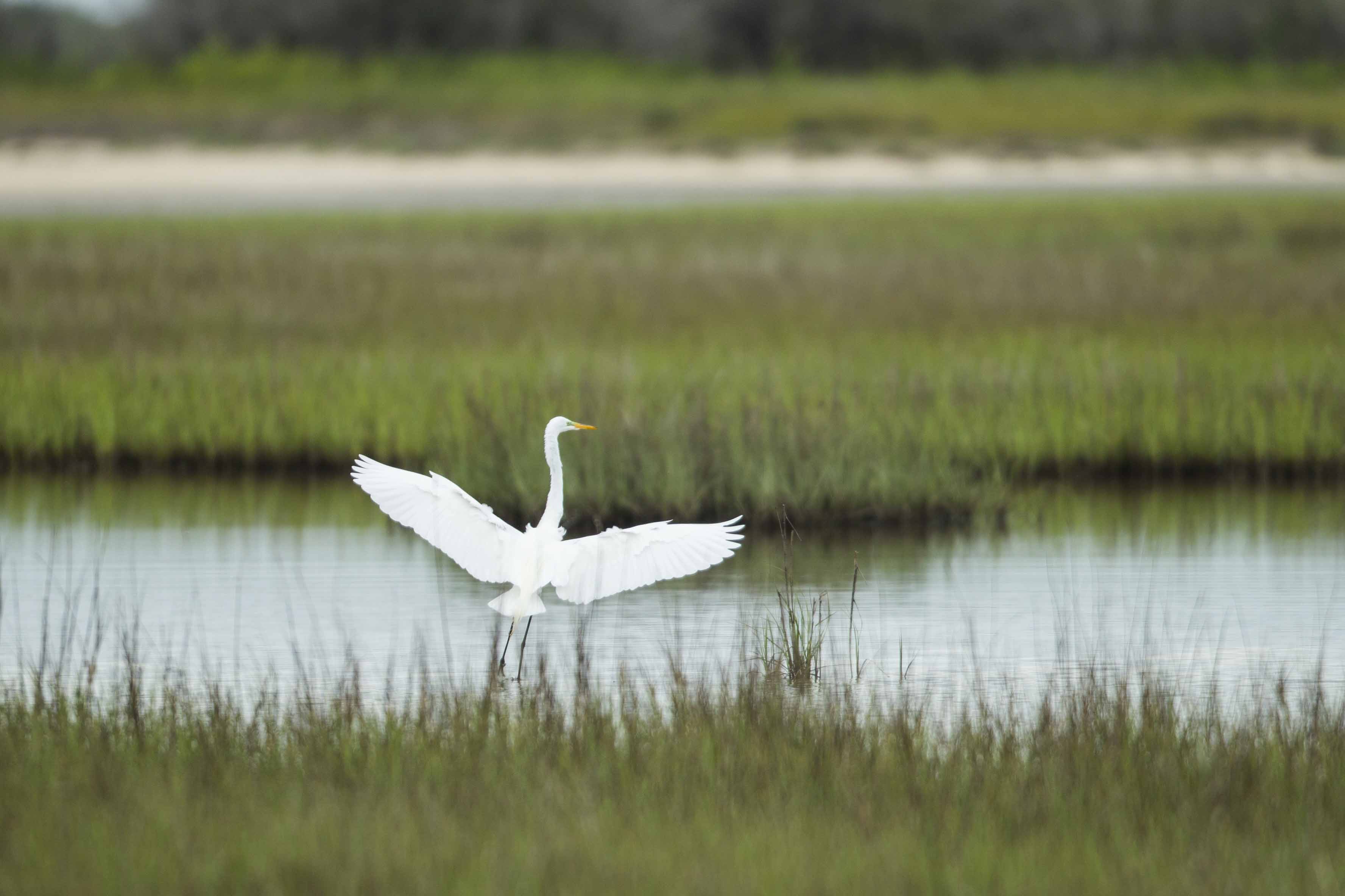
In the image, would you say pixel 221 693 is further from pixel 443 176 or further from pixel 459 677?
pixel 443 176

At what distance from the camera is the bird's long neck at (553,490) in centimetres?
792

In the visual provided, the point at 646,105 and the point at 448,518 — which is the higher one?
the point at 646,105

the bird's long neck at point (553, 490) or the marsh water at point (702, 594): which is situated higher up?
the bird's long neck at point (553, 490)

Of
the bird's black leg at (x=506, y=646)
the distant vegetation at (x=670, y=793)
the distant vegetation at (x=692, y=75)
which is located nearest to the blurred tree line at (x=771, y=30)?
the distant vegetation at (x=692, y=75)

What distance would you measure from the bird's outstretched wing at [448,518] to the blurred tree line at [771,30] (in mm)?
49063

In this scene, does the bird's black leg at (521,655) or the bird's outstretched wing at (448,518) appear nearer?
the bird's outstretched wing at (448,518)

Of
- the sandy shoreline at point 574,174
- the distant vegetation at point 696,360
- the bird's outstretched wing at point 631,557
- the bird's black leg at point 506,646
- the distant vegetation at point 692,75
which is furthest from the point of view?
the distant vegetation at point 692,75

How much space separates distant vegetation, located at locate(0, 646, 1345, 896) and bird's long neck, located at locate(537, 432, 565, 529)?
91 centimetres

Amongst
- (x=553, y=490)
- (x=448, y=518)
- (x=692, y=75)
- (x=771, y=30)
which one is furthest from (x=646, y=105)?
(x=448, y=518)

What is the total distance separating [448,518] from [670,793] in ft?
8.07

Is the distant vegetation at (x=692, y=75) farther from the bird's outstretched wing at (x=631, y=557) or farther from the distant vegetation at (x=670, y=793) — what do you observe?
the distant vegetation at (x=670, y=793)

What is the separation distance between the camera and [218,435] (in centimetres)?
1471

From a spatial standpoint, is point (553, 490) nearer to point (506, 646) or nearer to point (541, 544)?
point (541, 544)

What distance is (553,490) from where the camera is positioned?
26.5 ft
